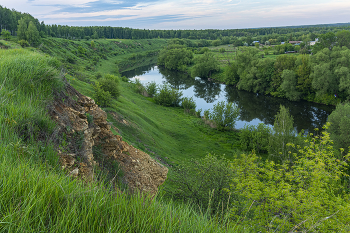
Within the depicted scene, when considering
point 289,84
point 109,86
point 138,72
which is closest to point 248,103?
point 289,84

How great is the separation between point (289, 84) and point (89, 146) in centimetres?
5932

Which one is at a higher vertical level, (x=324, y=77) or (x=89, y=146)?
(x=324, y=77)

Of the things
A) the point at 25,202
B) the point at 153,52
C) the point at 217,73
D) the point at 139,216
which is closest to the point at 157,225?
the point at 139,216

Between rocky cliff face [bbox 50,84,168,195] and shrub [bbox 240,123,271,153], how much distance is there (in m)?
22.1

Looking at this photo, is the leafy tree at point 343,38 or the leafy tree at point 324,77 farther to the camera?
the leafy tree at point 343,38

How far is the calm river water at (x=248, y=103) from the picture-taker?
4373 centimetres

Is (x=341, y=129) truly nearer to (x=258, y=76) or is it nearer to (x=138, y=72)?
(x=258, y=76)

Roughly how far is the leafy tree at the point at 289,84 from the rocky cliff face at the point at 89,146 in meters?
52.9

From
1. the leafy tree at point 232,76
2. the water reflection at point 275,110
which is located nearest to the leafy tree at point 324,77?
the water reflection at point 275,110

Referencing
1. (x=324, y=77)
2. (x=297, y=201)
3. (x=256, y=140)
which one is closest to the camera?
(x=297, y=201)

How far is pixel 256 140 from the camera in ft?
105

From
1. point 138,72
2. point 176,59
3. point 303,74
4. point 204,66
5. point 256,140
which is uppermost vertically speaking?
point 176,59

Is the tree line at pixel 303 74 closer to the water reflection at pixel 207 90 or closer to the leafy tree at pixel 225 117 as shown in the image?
the water reflection at pixel 207 90

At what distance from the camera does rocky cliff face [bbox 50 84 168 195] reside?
20.8ft
